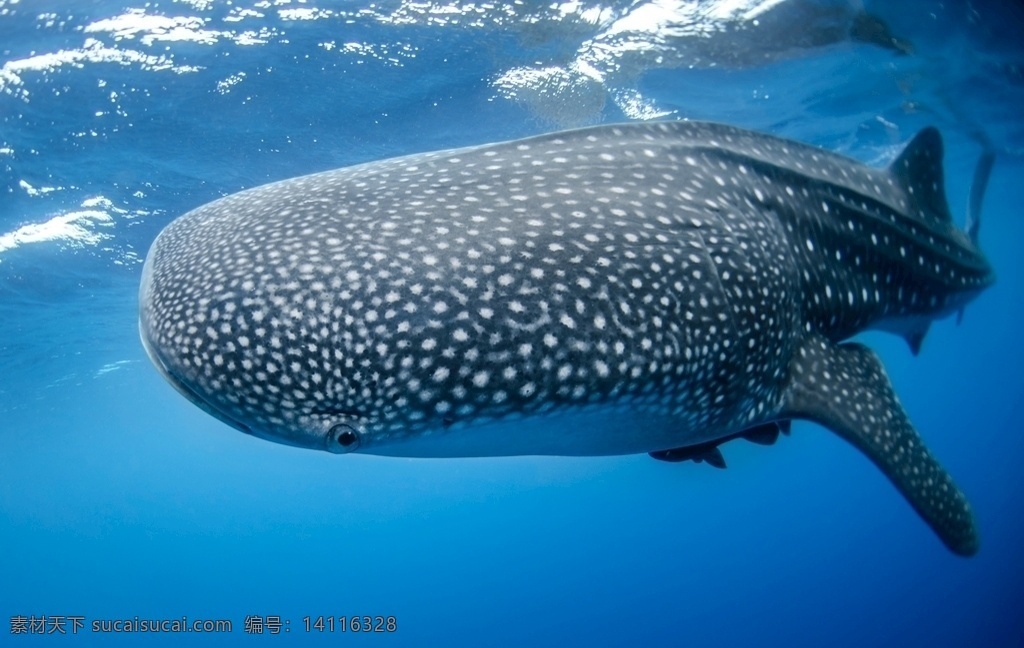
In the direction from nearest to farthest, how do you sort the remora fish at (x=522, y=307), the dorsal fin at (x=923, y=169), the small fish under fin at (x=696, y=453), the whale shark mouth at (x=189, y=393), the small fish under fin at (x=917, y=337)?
1. the remora fish at (x=522, y=307)
2. the whale shark mouth at (x=189, y=393)
3. the small fish under fin at (x=696, y=453)
4. the dorsal fin at (x=923, y=169)
5. the small fish under fin at (x=917, y=337)

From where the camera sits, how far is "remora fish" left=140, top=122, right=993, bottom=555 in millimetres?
2248

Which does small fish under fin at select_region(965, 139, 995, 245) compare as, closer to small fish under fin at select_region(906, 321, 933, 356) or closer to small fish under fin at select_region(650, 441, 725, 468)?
small fish under fin at select_region(906, 321, 933, 356)

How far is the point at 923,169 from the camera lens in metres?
5.50

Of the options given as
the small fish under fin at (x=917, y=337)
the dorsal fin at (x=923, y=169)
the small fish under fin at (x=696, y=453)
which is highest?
the dorsal fin at (x=923, y=169)

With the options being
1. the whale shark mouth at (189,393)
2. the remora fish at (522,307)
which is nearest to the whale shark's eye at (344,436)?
the remora fish at (522,307)

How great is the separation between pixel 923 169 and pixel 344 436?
571cm

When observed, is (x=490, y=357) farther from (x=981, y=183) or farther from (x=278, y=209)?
(x=981, y=183)

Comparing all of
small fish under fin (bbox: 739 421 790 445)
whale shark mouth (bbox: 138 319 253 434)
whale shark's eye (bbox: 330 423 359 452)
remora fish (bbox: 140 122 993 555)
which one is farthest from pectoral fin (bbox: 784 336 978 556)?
whale shark mouth (bbox: 138 319 253 434)

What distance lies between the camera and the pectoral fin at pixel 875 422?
3.65m

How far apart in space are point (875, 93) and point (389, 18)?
14.5 meters

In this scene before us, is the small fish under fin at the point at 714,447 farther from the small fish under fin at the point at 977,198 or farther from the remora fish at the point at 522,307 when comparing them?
the small fish under fin at the point at 977,198

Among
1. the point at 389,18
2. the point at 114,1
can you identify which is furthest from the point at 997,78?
the point at 114,1

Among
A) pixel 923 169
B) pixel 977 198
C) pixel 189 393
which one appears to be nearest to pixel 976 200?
pixel 977 198

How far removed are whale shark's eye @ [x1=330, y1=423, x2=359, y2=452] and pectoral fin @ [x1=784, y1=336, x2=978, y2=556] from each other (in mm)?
2537
